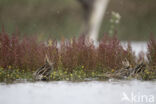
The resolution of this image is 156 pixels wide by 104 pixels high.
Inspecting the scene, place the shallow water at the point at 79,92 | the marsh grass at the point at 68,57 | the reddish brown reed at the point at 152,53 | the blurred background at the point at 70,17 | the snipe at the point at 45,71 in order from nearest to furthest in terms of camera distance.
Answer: the shallow water at the point at 79,92
the snipe at the point at 45,71
the marsh grass at the point at 68,57
the reddish brown reed at the point at 152,53
the blurred background at the point at 70,17

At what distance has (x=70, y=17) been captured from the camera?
3791 centimetres

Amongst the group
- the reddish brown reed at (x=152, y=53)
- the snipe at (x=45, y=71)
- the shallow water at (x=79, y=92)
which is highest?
the reddish brown reed at (x=152, y=53)

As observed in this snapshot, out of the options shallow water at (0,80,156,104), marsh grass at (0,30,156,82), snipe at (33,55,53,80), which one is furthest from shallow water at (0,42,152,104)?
marsh grass at (0,30,156,82)

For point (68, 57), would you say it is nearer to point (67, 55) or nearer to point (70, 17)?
point (67, 55)

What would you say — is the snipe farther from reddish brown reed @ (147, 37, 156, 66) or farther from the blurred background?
the blurred background

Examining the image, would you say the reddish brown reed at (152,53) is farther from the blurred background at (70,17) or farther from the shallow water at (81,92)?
the blurred background at (70,17)

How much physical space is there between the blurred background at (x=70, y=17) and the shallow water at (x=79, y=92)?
24.9 metres

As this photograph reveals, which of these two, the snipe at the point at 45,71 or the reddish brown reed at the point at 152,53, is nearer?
the snipe at the point at 45,71

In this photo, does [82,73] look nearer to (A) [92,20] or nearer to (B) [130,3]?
(A) [92,20]

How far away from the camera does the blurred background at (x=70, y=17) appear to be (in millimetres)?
32750

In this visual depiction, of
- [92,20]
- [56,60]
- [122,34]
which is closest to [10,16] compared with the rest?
[122,34]

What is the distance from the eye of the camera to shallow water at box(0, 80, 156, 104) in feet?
19.0

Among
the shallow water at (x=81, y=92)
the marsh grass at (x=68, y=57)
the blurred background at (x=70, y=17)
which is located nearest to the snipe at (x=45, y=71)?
the shallow water at (x=81, y=92)

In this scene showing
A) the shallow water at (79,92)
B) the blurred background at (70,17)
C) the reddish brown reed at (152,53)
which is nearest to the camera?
the shallow water at (79,92)
